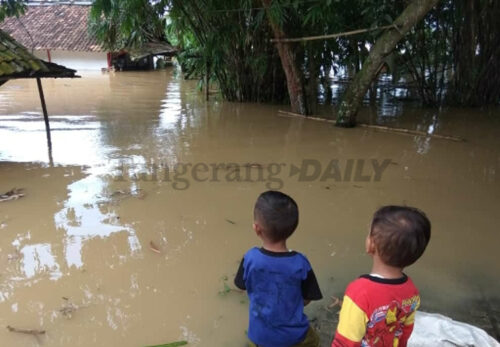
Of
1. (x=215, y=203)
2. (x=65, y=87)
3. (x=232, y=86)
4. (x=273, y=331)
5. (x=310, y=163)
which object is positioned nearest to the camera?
(x=273, y=331)

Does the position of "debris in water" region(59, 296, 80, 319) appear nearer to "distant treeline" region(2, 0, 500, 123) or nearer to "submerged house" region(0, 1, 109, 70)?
"distant treeline" region(2, 0, 500, 123)

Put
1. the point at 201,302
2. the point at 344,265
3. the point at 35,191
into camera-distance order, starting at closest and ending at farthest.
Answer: the point at 201,302
the point at 344,265
the point at 35,191

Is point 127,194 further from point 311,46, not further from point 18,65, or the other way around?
point 311,46

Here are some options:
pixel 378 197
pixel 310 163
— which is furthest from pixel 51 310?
pixel 310 163

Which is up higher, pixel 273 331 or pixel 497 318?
pixel 273 331

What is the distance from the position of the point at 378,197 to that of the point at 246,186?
51.4 inches

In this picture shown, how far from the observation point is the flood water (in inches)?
105

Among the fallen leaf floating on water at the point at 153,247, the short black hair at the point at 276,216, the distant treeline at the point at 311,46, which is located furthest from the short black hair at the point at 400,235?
the distant treeline at the point at 311,46

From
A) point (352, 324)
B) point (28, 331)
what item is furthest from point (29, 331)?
point (352, 324)

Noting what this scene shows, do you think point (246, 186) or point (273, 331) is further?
point (246, 186)

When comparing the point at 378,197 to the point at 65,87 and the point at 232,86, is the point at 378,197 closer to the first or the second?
the point at 232,86

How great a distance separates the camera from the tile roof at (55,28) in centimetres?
1897

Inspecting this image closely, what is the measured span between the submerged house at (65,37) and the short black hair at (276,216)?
17.7 meters

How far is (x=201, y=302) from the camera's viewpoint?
108 inches
